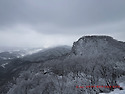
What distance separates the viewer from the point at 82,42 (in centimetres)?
11212

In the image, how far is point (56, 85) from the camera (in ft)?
122

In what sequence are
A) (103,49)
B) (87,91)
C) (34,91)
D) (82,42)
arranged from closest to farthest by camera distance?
1. (87,91)
2. (34,91)
3. (103,49)
4. (82,42)

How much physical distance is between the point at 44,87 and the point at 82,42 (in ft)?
281

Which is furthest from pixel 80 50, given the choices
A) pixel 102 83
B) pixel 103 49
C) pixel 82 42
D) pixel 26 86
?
pixel 26 86

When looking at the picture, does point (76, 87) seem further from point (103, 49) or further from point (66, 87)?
point (103, 49)

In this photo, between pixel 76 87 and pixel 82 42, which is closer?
pixel 76 87

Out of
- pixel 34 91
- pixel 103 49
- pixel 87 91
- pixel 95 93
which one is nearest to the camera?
pixel 95 93

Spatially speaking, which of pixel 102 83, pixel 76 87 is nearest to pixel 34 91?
pixel 76 87

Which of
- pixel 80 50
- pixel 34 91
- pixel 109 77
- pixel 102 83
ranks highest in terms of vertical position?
pixel 80 50

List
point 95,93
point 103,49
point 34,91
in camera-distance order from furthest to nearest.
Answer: point 103,49 < point 34,91 < point 95,93

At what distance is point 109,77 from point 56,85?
67.5 ft

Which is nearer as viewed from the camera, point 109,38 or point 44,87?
point 44,87

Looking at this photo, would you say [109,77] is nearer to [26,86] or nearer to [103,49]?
[26,86]

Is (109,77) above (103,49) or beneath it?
beneath
